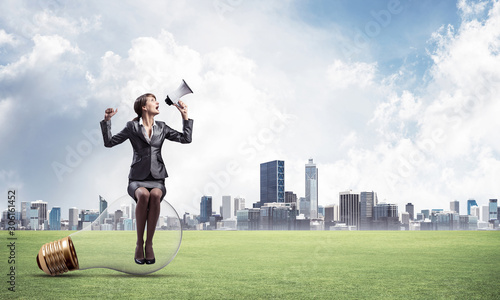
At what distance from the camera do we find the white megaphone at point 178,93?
9.22m

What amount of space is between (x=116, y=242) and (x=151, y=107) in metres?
2.66

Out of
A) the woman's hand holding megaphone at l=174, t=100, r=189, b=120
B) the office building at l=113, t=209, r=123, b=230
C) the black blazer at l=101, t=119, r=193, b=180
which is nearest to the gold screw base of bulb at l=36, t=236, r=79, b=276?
the office building at l=113, t=209, r=123, b=230

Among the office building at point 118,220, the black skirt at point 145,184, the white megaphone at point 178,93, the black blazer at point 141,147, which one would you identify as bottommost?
the office building at point 118,220

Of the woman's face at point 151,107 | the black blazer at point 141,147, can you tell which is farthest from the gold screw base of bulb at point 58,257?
the woman's face at point 151,107

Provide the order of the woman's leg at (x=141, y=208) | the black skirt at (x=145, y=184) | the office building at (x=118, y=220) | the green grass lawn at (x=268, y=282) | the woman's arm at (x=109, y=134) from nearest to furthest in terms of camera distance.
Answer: the green grass lawn at (x=268, y=282) < the woman's leg at (x=141, y=208) < the black skirt at (x=145, y=184) < the woman's arm at (x=109, y=134) < the office building at (x=118, y=220)

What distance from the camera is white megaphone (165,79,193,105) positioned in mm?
9219

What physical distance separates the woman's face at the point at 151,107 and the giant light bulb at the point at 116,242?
5.56 ft

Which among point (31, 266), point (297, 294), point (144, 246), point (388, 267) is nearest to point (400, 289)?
point (297, 294)

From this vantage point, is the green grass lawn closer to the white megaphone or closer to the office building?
the office building

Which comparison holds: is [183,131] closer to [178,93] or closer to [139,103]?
[178,93]

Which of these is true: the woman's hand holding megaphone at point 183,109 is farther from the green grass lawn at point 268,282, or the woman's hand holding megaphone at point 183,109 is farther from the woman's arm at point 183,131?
the green grass lawn at point 268,282

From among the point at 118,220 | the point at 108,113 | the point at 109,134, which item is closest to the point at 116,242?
the point at 118,220

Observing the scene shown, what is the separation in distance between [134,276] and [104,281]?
0.60m

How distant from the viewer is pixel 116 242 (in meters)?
9.20
